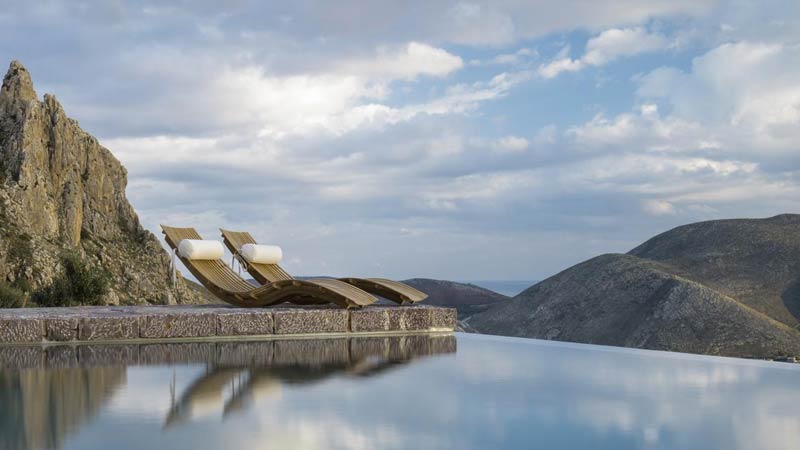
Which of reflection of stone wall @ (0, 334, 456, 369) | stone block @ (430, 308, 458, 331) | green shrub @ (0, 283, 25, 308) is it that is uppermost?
green shrub @ (0, 283, 25, 308)

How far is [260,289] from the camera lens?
1274cm

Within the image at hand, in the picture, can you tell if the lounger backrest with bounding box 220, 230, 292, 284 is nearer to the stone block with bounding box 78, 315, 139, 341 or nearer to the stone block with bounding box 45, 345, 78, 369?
the stone block with bounding box 78, 315, 139, 341

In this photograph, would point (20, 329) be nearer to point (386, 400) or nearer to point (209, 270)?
point (209, 270)

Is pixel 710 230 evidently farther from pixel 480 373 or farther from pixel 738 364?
pixel 480 373

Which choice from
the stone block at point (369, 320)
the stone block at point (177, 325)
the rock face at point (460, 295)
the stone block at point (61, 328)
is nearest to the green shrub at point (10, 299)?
the stone block at point (61, 328)

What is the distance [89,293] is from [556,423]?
18.2 meters

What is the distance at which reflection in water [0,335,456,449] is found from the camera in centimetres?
545

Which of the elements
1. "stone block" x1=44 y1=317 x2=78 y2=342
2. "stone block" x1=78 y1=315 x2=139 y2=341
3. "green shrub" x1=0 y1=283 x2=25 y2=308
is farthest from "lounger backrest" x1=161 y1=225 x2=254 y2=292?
"green shrub" x1=0 y1=283 x2=25 y2=308

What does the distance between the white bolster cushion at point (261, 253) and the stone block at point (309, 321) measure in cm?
303

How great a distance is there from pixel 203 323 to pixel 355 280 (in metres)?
3.29

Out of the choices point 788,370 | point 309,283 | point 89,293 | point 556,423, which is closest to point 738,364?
point 788,370

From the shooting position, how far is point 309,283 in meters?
12.2

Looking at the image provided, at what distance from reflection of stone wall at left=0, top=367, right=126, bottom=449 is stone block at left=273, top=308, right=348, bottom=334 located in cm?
370

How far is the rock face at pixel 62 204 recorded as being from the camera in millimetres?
30406
